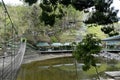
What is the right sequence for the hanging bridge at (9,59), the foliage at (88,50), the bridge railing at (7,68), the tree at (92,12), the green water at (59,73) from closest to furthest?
the bridge railing at (7,68), the hanging bridge at (9,59), the tree at (92,12), the foliage at (88,50), the green water at (59,73)

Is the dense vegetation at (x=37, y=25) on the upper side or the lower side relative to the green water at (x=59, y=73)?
upper

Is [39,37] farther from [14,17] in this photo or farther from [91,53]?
[91,53]

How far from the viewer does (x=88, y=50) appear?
11.8 m

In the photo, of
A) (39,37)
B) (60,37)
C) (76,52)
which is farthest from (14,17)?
(76,52)

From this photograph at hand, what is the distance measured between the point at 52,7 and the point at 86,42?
8.75 feet

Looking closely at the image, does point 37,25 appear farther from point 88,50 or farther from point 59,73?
point 88,50

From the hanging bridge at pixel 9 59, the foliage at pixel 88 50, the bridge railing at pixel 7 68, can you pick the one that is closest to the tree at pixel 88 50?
the foliage at pixel 88 50

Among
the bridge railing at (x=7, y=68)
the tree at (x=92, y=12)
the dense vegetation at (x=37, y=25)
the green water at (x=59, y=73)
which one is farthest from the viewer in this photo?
the dense vegetation at (x=37, y=25)

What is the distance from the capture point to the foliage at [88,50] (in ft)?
38.2

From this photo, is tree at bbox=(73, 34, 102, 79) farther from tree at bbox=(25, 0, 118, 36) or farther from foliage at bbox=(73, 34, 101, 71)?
tree at bbox=(25, 0, 118, 36)

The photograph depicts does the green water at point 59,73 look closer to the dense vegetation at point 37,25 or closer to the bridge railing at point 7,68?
the bridge railing at point 7,68

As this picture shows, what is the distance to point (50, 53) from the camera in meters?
31.8

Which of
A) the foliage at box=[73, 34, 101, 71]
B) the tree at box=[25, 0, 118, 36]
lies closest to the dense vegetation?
the foliage at box=[73, 34, 101, 71]

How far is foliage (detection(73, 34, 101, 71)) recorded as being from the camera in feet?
38.2
